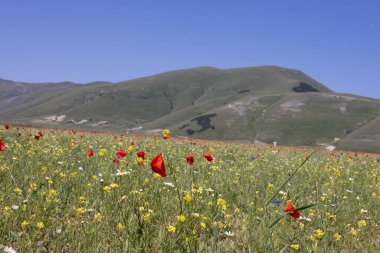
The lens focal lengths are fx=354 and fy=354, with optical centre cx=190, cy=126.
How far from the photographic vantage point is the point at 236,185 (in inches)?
311

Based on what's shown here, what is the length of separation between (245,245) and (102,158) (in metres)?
6.34

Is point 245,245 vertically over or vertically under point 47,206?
under

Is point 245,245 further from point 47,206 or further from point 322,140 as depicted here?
point 322,140

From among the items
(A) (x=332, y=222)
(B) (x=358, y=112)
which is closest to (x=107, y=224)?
(A) (x=332, y=222)

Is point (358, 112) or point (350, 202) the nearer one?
point (350, 202)

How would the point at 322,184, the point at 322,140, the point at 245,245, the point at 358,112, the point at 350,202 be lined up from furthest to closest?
1. the point at 358,112
2. the point at 322,140
3. the point at 322,184
4. the point at 350,202
5. the point at 245,245

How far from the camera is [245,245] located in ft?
14.8

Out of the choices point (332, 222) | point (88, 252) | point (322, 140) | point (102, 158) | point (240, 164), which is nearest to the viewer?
point (88, 252)

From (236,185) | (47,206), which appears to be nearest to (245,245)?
(47,206)

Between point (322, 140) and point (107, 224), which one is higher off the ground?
point (107, 224)

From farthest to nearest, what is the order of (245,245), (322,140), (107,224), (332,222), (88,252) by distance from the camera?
(322,140) → (332,222) → (107,224) → (245,245) → (88,252)

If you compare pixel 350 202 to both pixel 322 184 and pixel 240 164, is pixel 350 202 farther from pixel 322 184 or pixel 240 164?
pixel 240 164

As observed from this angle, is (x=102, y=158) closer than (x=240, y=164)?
Yes

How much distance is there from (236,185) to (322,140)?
144331 mm
